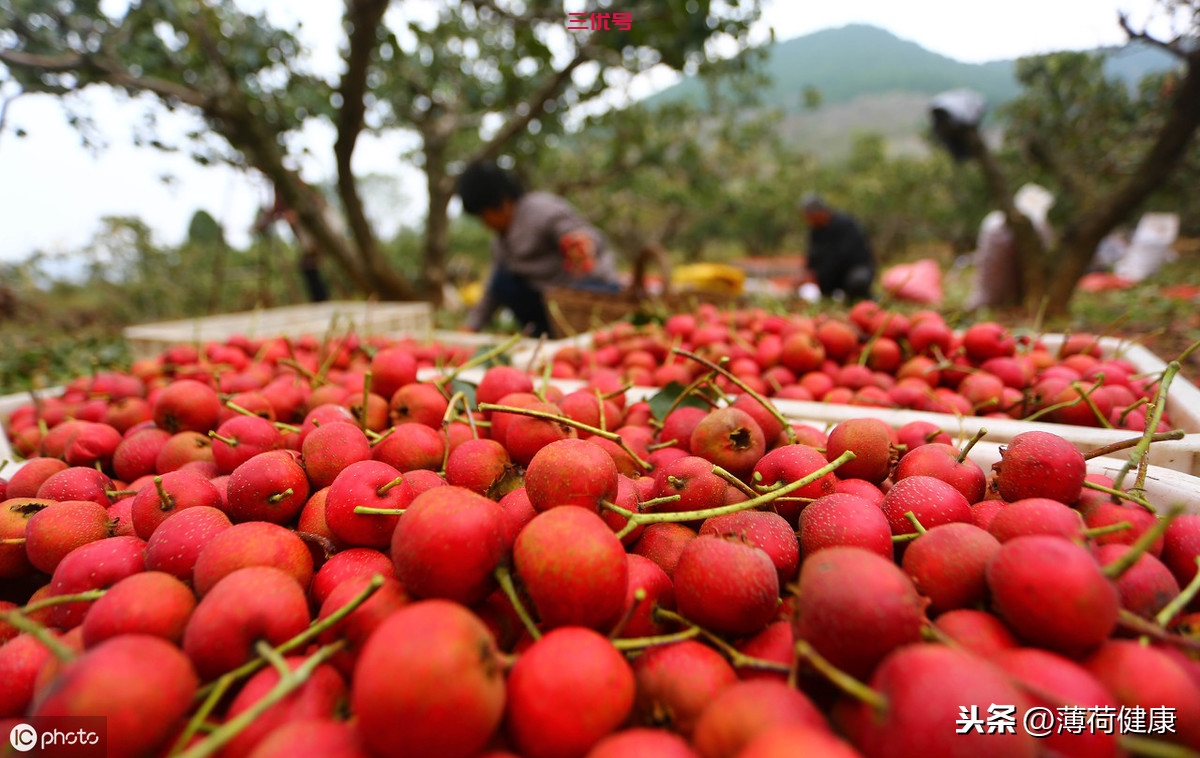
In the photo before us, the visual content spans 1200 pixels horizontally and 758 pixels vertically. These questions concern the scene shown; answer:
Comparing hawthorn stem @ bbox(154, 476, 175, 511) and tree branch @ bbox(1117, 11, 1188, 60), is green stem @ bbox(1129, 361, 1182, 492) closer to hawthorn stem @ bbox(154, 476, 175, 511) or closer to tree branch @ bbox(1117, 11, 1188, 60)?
hawthorn stem @ bbox(154, 476, 175, 511)

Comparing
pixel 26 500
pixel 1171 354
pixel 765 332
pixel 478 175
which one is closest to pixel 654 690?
pixel 26 500

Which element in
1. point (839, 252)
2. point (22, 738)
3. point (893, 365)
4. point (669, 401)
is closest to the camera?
point (22, 738)

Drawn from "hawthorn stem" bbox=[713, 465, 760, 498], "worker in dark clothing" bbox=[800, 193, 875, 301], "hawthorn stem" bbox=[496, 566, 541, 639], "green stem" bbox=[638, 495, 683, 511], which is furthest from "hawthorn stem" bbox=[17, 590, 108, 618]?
"worker in dark clothing" bbox=[800, 193, 875, 301]

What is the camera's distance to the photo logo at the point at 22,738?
0.79 meters

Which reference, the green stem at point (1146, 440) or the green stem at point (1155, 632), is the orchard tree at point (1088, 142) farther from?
the green stem at point (1155, 632)

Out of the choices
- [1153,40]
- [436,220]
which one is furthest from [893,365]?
[436,220]

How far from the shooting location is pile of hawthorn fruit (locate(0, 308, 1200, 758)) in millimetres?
713

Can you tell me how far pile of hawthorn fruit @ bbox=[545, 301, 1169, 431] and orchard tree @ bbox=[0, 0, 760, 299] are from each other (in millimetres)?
2104

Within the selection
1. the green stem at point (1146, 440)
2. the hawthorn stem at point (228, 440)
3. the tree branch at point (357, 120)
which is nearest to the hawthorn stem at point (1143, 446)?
the green stem at point (1146, 440)

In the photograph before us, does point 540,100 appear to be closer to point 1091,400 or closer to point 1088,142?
point 1091,400

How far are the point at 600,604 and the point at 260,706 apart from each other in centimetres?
44

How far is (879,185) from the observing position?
62.1 ft

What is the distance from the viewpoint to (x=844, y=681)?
0.71 metres

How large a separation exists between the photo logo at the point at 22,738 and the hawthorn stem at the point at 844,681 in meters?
1.02
